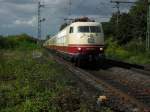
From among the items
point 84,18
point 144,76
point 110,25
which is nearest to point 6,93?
point 144,76

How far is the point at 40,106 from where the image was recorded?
34.3 ft

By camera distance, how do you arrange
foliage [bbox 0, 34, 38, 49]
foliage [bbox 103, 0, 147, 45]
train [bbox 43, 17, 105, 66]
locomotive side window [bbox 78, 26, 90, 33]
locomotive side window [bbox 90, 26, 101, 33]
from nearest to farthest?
1. train [bbox 43, 17, 105, 66]
2. locomotive side window [bbox 90, 26, 101, 33]
3. locomotive side window [bbox 78, 26, 90, 33]
4. foliage [bbox 103, 0, 147, 45]
5. foliage [bbox 0, 34, 38, 49]

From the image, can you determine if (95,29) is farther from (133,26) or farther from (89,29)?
(133,26)

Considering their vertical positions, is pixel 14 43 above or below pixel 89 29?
below

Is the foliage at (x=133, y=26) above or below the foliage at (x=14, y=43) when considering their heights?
above

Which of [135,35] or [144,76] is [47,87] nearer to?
[144,76]

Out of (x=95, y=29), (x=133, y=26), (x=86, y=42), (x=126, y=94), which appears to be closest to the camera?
(x=126, y=94)

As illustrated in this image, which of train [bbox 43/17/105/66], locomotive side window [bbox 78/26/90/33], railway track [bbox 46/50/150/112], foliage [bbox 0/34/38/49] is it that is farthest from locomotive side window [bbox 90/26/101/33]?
foliage [bbox 0/34/38/49]

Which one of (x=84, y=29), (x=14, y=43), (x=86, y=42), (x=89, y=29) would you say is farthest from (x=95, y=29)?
(x=14, y=43)

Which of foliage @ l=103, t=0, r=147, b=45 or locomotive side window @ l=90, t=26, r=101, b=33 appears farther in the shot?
foliage @ l=103, t=0, r=147, b=45

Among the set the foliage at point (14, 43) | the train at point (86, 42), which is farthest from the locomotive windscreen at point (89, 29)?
the foliage at point (14, 43)

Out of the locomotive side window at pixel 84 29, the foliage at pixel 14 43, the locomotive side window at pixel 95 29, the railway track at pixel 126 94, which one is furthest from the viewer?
the foliage at pixel 14 43

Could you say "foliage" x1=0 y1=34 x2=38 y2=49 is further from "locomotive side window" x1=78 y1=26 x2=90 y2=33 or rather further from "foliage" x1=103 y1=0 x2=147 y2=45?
"locomotive side window" x1=78 y1=26 x2=90 y2=33

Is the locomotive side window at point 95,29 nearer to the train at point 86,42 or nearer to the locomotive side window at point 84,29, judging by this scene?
the train at point 86,42
